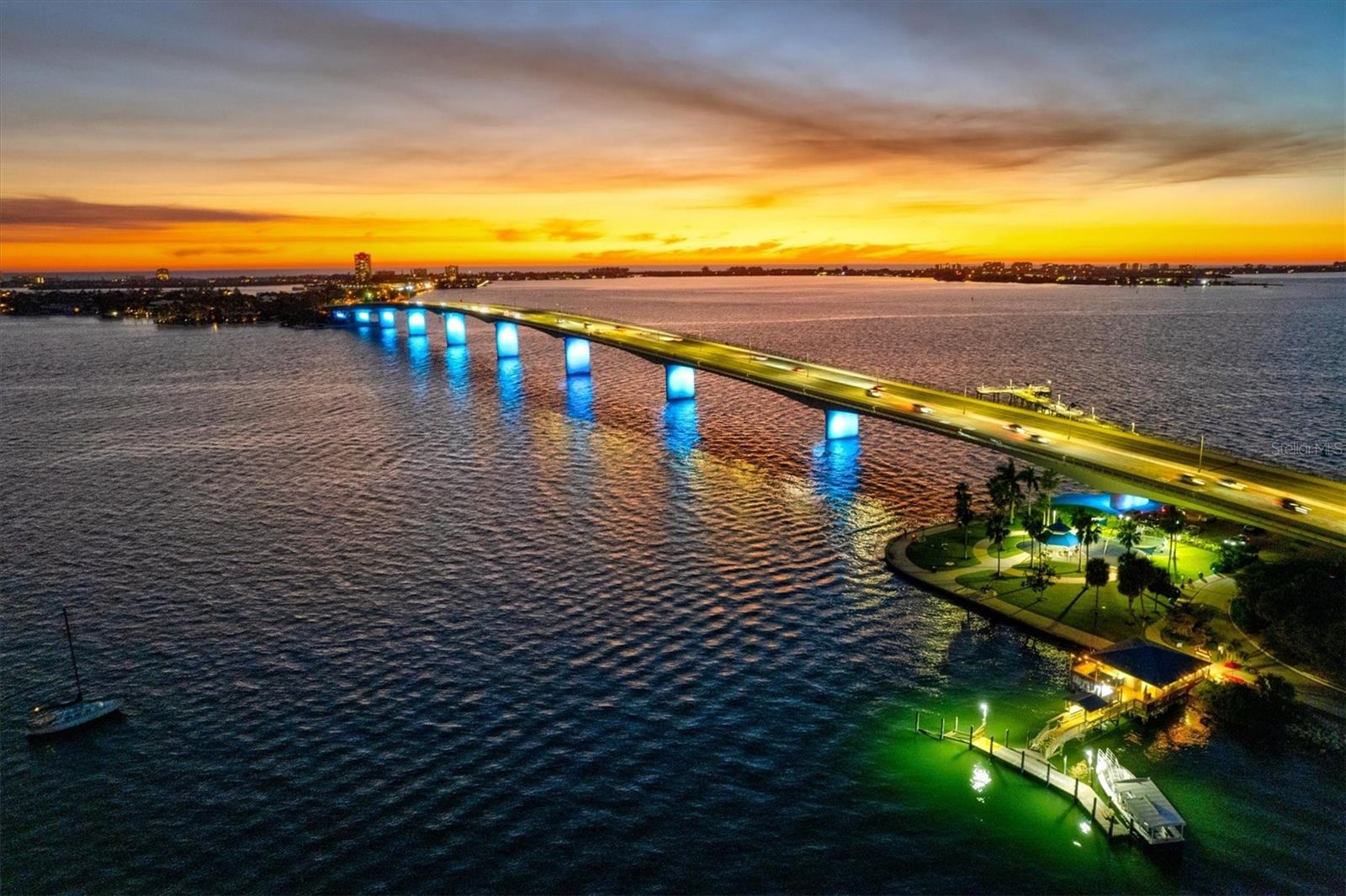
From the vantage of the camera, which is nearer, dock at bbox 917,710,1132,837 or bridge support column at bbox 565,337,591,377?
dock at bbox 917,710,1132,837

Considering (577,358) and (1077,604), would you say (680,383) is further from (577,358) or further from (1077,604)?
(1077,604)

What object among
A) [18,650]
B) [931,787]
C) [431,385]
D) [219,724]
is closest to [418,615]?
[219,724]

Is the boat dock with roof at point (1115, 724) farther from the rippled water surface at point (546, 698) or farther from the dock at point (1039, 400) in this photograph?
the dock at point (1039, 400)

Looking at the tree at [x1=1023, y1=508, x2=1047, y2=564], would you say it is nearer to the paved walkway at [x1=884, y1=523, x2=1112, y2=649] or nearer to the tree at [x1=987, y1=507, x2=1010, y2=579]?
the tree at [x1=987, y1=507, x2=1010, y2=579]

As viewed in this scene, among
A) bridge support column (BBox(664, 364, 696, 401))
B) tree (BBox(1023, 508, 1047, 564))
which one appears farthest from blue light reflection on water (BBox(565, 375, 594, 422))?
tree (BBox(1023, 508, 1047, 564))

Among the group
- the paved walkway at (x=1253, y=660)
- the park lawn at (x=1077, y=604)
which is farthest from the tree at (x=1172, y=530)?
the park lawn at (x=1077, y=604)

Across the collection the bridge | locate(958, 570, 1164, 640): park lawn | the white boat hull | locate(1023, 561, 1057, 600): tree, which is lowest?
the white boat hull
